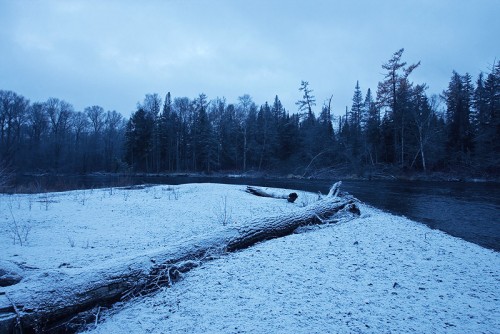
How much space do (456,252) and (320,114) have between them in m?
46.2

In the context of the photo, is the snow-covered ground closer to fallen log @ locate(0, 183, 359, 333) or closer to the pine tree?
fallen log @ locate(0, 183, 359, 333)

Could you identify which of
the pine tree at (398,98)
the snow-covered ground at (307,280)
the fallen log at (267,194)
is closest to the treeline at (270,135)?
the pine tree at (398,98)

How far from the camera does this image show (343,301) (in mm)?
2873

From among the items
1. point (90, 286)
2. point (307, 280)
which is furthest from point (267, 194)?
point (90, 286)

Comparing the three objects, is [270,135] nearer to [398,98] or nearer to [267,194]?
[398,98]

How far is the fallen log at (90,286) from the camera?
7.89 feet

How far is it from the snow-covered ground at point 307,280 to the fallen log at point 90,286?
193mm

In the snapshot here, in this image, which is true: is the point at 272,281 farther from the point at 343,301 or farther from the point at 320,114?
the point at 320,114

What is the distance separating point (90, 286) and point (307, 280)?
109 inches

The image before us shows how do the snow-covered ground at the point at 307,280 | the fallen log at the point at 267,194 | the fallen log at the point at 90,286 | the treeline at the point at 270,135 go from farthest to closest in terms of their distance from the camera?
1. the treeline at the point at 270,135
2. the fallen log at the point at 267,194
3. the snow-covered ground at the point at 307,280
4. the fallen log at the point at 90,286

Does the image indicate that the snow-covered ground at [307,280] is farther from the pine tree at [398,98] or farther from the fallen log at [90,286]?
the pine tree at [398,98]

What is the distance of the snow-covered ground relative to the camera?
2535mm

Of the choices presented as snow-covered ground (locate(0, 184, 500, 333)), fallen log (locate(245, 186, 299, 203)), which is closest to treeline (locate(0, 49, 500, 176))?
fallen log (locate(245, 186, 299, 203))

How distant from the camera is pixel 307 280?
3.42 meters
